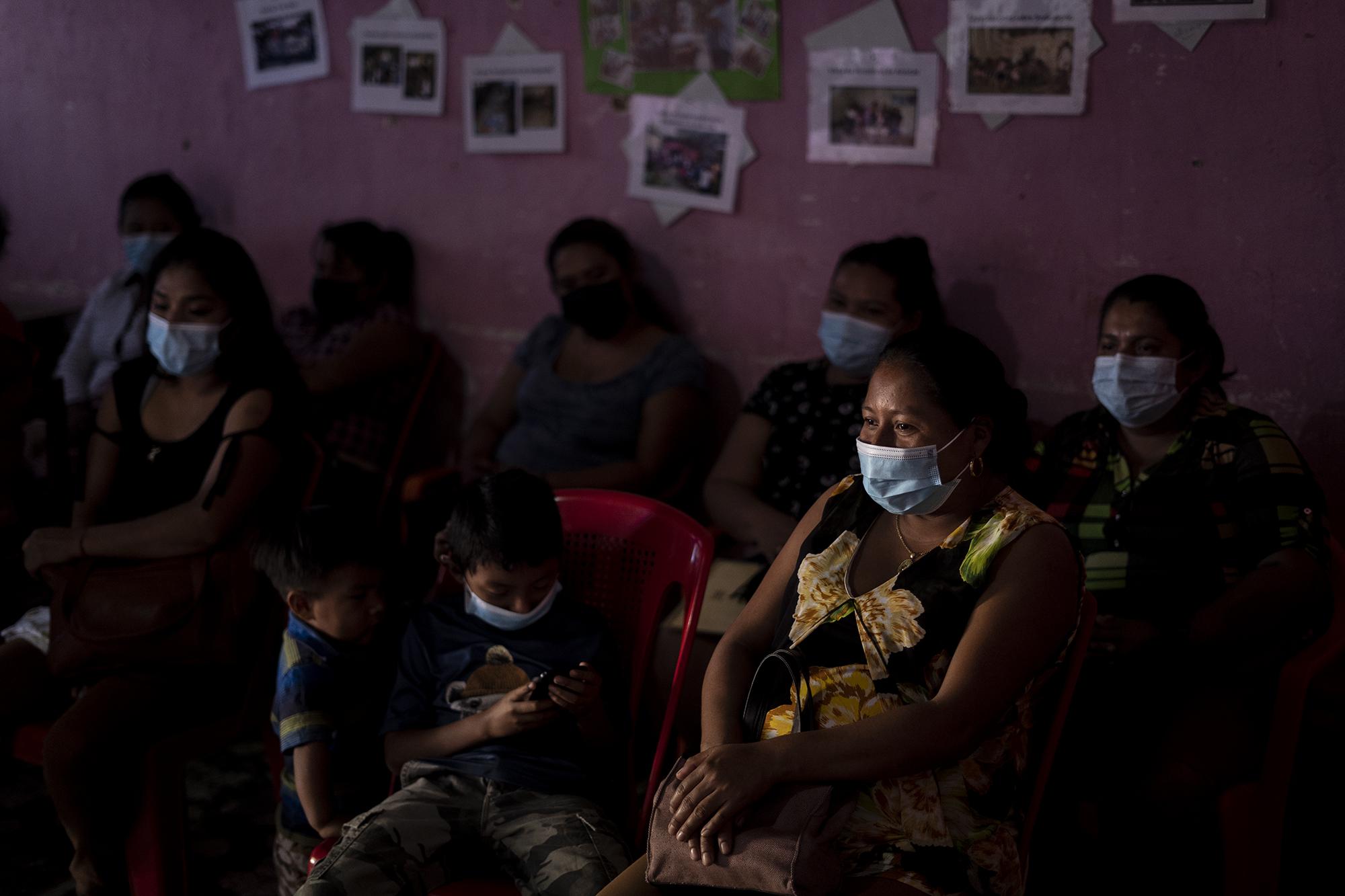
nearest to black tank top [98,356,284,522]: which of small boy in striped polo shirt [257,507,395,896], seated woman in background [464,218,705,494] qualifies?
small boy in striped polo shirt [257,507,395,896]

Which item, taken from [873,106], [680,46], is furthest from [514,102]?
[873,106]

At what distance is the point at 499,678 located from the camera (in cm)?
206

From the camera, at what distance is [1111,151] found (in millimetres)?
2836

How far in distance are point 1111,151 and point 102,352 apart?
317 cm

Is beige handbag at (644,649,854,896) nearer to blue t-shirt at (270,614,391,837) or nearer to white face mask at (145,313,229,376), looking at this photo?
blue t-shirt at (270,614,391,837)

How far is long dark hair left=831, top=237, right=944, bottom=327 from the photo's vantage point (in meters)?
2.90

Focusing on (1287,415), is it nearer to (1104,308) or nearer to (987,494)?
(1104,308)

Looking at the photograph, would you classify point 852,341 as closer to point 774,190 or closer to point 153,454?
point 774,190

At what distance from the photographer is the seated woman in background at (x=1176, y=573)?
2.23m

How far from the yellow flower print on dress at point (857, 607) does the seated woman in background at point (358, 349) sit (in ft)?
6.36

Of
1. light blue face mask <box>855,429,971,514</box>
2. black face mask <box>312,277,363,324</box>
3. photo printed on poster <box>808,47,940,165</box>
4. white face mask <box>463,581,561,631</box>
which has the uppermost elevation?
photo printed on poster <box>808,47,940,165</box>

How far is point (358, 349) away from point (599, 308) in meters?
0.79

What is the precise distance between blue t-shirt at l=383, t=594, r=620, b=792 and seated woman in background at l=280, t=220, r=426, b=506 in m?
1.44

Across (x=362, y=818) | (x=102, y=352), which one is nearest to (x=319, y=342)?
(x=102, y=352)
